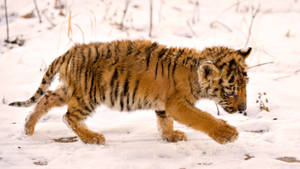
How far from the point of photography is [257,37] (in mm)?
7043

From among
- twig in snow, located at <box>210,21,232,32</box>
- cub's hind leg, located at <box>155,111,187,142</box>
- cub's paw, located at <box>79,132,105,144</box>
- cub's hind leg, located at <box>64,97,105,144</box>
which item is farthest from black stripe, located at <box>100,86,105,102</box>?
twig in snow, located at <box>210,21,232,32</box>

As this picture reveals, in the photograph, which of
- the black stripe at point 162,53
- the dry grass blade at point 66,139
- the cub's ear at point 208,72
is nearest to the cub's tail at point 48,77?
the dry grass blade at point 66,139

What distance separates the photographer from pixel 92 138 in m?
3.57

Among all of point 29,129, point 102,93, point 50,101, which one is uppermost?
point 102,93

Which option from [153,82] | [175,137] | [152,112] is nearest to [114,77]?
[153,82]

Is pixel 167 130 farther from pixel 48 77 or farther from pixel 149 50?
pixel 48 77

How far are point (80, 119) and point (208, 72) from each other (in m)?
1.35

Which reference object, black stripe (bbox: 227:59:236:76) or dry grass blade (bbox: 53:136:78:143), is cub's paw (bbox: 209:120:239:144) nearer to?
black stripe (bbox: 227:59:236:76)

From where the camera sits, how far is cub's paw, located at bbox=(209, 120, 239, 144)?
324 cm

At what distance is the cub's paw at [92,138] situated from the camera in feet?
11.7

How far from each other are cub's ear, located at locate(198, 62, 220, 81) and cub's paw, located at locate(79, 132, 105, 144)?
44.8 inches

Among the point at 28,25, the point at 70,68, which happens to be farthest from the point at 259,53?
the point at 28,25

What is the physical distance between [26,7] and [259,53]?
4.79 meters

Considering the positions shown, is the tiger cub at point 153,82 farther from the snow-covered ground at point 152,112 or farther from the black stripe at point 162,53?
the snow-covered ground at point 152,112
